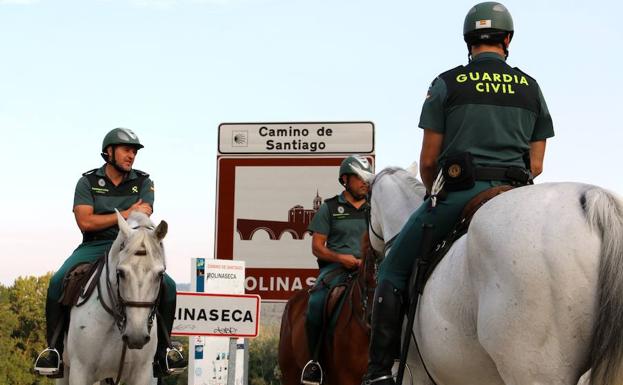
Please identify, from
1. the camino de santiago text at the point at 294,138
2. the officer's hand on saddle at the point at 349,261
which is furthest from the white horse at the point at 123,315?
the camino de santiago text at the point at 294,138

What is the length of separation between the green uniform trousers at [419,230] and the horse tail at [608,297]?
1.34 meters

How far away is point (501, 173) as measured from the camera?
6547mm

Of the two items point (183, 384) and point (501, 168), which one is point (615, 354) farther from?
point (183, 384)

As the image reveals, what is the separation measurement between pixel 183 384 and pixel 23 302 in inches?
149

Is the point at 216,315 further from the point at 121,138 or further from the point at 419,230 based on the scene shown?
the point at 419,230

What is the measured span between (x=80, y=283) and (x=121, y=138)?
4.93ft

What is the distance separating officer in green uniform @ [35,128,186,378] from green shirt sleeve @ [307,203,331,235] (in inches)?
75.2

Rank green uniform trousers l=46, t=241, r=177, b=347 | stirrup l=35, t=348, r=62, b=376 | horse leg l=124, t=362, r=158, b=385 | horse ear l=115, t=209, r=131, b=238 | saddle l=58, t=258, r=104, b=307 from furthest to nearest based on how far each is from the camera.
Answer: green uniform trousers l=46, t=241, r=177, b=347
stirrup l=35, t=348, r=62, b=376
saddle l=58, t=258, r=104, b=307
horse leg l=124, t=362, r=158, b=385
horse ear l=115, t=209, r=131, b=238

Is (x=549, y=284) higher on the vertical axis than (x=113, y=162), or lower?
lower

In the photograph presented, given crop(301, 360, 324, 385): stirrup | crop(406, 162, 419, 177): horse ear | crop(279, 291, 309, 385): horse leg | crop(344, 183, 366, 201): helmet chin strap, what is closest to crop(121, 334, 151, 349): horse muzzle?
crop(301, 360, 324, 385): stirrup

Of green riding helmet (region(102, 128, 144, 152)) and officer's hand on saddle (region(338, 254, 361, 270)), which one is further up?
green riding helmet (region(102, 128, 144, 152))

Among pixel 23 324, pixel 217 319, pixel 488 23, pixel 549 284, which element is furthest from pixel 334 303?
pixel 23 324

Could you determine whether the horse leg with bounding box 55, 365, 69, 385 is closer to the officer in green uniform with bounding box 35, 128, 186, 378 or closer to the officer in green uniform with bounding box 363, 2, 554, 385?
the officer in green uniform with bounding box 35, 128, 186, 378

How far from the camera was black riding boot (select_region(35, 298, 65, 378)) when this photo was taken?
1038 centimetres
